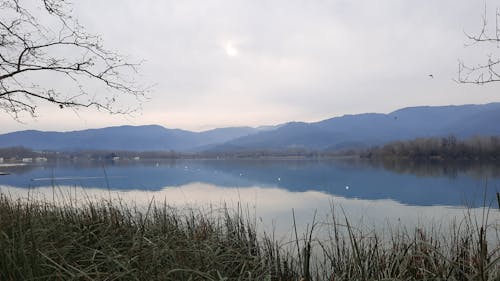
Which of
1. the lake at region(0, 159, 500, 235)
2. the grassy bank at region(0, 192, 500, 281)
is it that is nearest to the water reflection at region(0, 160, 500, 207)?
the lake at region(0, 159, 500, 235)

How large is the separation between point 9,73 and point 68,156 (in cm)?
20724

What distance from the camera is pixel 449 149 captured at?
9788 centimetres

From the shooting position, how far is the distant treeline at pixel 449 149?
305 ft

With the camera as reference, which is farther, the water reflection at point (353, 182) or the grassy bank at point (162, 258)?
the water reflection at point (353, 182)

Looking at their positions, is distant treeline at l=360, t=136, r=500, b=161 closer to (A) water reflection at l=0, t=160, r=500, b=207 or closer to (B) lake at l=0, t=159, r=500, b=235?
(A) water reflection at l=0, t=160, r=500, b=207

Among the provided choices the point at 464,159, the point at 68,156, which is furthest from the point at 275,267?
the point at 68,156

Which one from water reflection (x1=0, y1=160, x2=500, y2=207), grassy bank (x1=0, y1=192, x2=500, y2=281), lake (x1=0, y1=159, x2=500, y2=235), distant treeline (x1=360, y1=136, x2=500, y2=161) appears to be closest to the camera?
grassy bank (x1=0, y1=192, x2=500, y2=281)

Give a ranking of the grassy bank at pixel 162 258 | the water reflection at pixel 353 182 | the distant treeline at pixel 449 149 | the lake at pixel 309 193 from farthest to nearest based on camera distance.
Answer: the distant treeline at pixel 449 149
the water reflection at pixel 353 182
the lake at pixel 309 193
the grassy bank at pixel 162 258

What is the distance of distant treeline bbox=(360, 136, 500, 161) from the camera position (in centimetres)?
9281

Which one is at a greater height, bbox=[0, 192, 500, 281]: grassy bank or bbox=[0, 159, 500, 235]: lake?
bbox=[0, 192, 500, 281]: grassy bank

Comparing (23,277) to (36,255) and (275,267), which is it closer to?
(36,255)

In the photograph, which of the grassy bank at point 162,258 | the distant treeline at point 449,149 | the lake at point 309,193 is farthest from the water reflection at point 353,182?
the distant treeline at point 449,149

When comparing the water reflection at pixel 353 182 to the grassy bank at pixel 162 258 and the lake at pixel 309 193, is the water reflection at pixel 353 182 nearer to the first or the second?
the lake at pixel 309 193

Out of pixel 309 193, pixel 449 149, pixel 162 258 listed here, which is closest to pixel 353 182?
pixel 309 193
